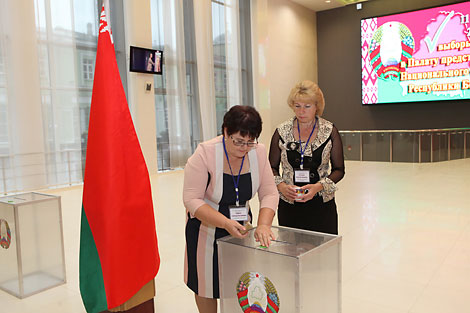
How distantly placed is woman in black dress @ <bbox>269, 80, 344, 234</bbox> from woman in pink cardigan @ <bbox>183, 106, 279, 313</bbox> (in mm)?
569

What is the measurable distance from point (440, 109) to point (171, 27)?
349 inches

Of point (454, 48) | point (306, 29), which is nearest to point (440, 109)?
point (454, 48)

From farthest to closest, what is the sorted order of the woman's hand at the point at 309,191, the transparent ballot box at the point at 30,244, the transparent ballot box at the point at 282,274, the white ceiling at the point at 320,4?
the white ceiling at the point at 320,4
the transparent ballot box at the point at 30,244
the woman's hand at the point at 309,191
the transparent ballot box at the point at 282,274

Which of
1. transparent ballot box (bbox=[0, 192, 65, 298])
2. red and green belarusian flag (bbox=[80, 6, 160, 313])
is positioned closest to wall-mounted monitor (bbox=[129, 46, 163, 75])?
transparent ballot box (bbox=[0, 192, 65, 298])

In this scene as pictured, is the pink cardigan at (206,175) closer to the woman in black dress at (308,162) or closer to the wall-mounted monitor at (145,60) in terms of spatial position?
the woman in black dress at (308,162)

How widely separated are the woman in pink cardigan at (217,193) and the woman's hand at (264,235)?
0.08ft

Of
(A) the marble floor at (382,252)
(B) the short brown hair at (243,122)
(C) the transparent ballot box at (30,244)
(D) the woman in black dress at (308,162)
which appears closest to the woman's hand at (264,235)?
(B) the short brown hair at (243,122)

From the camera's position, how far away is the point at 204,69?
10938mm

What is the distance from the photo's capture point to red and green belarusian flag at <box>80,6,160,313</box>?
2020mm

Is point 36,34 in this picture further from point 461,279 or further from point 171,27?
point 461,279

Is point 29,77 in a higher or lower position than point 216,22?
lower

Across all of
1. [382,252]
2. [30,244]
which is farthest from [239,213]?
Result: [382,252]

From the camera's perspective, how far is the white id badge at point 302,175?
2.58 m

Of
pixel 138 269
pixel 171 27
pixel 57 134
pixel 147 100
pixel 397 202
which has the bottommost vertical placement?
pixel 397 202
